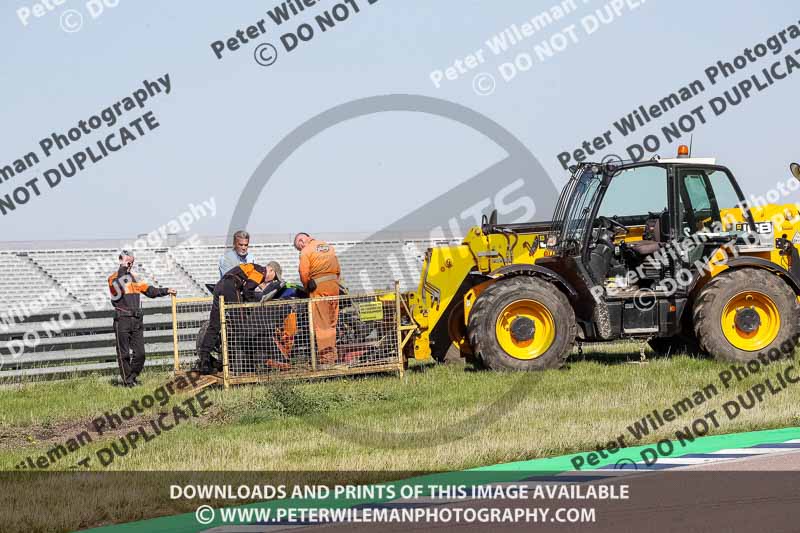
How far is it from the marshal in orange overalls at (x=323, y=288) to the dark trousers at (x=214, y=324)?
3.03 ft

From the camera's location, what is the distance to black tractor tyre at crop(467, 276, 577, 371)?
1255 centimetres

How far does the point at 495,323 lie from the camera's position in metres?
12.6

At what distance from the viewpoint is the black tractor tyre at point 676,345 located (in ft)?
43.7

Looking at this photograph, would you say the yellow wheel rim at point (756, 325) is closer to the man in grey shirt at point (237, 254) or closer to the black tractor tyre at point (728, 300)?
the black tractor tyre at point (728, 300)

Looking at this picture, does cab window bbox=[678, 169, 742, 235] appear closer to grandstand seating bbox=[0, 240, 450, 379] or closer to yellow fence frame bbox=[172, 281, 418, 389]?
yellow fence frame bbox=[172, 281, 418, 389]

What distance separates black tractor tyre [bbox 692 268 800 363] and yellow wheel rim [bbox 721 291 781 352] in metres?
0.07

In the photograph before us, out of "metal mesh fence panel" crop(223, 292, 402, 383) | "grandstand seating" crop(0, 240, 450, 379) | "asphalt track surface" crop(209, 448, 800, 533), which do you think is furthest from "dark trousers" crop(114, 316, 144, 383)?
"grandstand seating" crop(0, 240, 450, 379)

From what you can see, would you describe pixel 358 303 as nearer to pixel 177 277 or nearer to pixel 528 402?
pixel 528 402

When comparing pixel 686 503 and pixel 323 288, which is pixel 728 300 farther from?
pixel 686 503

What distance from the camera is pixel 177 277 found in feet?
113

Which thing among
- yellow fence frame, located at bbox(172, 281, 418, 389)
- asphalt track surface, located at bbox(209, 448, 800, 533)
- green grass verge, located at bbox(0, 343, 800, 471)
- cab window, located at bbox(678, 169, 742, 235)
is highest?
cab window, located at bbox(678, 169, 742, 235)

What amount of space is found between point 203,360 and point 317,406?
2.68 m

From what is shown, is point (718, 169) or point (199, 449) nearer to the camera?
point (199, 449)

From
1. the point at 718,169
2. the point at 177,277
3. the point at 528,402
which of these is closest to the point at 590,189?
the point at 718,169
